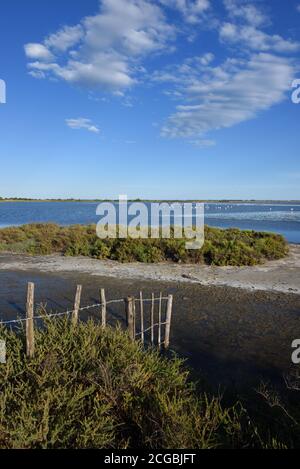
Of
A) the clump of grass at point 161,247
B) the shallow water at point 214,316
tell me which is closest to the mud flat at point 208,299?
the shallow water at point 214,316

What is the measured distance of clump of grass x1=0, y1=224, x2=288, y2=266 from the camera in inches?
815

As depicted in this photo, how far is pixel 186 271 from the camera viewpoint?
18.9 metres

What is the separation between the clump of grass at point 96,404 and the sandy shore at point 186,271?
1053 centimetres

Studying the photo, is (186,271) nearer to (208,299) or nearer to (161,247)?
(161,247)

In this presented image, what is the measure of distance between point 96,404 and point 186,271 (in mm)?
13699

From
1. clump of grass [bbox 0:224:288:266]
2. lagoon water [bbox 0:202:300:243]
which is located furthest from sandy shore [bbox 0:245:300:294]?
lagoon water [bbox 0:202:300:243]

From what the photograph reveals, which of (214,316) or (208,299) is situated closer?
(214,316)

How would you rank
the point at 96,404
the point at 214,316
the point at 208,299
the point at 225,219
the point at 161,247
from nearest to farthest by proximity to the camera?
1. the point at 96,404
2. the point at 214,316
3. the point at 208,299
4. the point at 161,247
5. the point at 225,219

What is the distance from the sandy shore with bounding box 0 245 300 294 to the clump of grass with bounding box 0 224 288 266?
74 cm

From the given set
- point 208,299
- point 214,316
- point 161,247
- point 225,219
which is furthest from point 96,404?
point 225,219

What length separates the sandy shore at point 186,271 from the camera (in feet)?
54.3

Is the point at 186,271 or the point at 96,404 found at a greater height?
the point at 96,404

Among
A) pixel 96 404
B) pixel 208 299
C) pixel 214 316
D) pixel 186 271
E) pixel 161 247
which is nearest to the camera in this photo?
pixel 96 404

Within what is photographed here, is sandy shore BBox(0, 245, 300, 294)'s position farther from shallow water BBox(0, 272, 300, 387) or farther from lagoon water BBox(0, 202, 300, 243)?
lagoon water BBox(0, 202, 300, 243)
